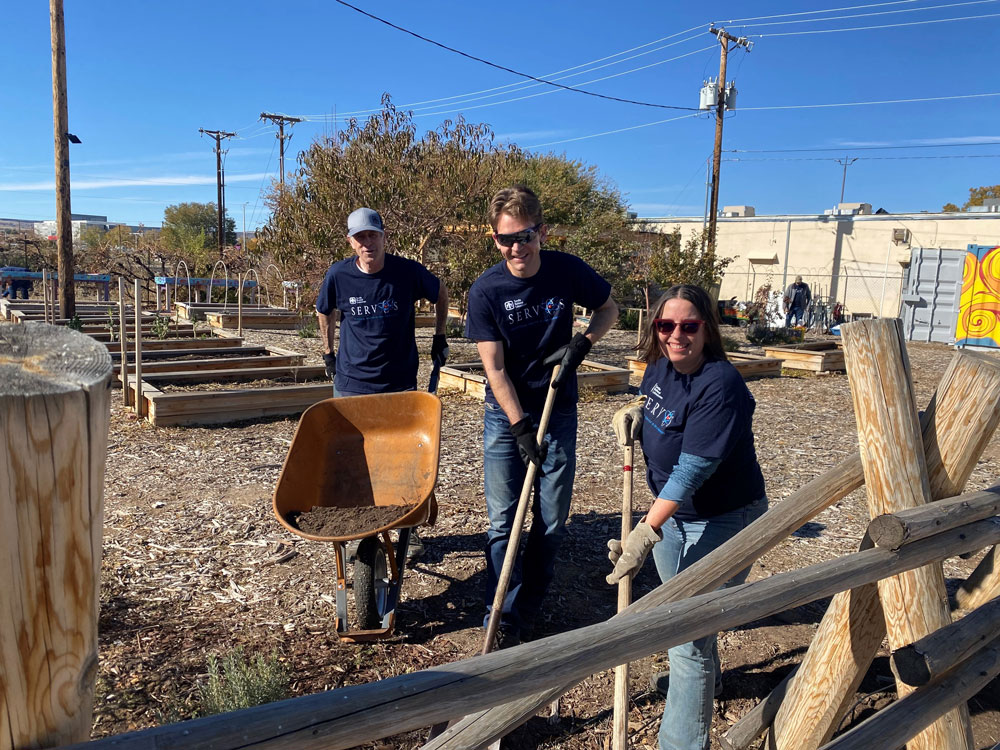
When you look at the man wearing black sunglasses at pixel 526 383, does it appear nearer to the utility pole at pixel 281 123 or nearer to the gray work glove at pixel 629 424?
the gray work glove at pixel 629 424

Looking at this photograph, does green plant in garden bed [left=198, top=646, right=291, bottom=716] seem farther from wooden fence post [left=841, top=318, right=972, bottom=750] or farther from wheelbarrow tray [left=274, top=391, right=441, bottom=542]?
wooden fence post [left=841, top=318, right=972, bottom=750]

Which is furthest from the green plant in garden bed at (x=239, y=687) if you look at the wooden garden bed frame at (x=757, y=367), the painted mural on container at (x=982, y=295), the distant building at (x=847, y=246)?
the distant building at (x=847, y=246)

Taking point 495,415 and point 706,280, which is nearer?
point 495,415

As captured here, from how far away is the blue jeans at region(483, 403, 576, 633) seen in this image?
3385 millimetres

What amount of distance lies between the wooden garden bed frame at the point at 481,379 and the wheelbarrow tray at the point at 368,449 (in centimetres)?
512

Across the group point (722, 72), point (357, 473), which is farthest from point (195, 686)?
point (722, 72)

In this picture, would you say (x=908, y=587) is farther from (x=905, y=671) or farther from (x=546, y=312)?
(x=546, y=312)

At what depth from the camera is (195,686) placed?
302cm

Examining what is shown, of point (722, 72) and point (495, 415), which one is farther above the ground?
point (722, 72)

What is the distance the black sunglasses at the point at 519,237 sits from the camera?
126 inches

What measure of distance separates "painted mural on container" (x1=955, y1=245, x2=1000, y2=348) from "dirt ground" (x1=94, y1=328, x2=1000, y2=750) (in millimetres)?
14991

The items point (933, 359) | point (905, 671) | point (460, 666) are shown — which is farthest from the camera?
point (933, 359)

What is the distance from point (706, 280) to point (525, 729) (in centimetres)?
1524

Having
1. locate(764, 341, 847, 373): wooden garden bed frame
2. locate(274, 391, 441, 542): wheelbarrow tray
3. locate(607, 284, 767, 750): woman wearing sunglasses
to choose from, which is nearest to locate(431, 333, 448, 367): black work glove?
locate(274, 391, 441, 542): wheelbarrow tray
